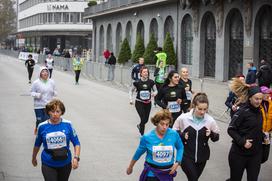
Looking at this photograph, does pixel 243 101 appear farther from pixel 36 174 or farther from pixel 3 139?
pixel 3 139

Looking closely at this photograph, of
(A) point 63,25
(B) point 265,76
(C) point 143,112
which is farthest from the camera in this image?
(A) point 63,25

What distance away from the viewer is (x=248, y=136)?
7.46m

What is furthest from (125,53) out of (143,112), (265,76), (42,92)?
(42,92)

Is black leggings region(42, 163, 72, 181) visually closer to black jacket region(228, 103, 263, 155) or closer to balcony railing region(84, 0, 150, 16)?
black jacket region(228, 103, 263, 155)

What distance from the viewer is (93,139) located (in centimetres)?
1359

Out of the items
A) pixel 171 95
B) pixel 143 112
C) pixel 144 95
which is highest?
pixel 171 95

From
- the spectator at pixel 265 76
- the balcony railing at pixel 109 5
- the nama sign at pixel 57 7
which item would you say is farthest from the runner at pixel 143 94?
the nama sign at pixel 57 7

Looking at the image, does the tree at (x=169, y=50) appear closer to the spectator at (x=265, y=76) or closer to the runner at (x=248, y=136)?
the spectator at (x=265, y=76)

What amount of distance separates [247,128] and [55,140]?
243cm

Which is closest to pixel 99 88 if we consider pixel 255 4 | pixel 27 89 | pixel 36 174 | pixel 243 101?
pixel 27 89

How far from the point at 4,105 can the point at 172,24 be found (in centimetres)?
2300

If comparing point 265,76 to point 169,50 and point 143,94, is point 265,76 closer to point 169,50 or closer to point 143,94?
point 143,94

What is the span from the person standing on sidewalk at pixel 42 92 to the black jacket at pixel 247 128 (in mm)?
5784

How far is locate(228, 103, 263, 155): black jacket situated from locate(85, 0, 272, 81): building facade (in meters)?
21.6
